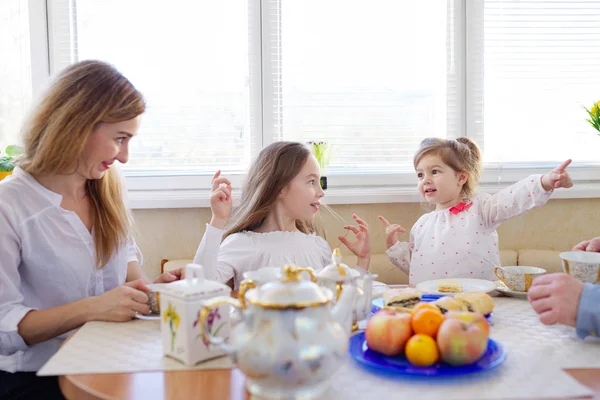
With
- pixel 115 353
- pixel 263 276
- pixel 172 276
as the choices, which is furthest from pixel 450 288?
pixel 115 353

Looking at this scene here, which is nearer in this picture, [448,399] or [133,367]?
[448,399]

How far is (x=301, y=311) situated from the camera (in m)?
0.81

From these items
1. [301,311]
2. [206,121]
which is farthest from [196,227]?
[301,311]

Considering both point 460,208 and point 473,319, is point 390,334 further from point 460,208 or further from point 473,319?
point 460,208

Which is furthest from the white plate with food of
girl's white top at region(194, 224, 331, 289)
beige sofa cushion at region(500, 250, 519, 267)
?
beige sofa cushion at region(500, 250, 519, 267)

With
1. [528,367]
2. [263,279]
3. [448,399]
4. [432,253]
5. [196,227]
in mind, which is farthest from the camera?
[196,227]

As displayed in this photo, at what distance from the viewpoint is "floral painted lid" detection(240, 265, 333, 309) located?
2.65ft

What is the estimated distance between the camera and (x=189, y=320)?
1.08 m

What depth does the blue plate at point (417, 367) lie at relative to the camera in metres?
0.99

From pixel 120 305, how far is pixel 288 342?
71 centimetres

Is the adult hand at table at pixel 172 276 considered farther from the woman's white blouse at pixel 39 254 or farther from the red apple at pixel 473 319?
the red apple at pixel 473 319

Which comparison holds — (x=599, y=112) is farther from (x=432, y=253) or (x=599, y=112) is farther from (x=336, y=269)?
(x=336, y=269)

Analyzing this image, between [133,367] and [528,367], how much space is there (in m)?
0.68

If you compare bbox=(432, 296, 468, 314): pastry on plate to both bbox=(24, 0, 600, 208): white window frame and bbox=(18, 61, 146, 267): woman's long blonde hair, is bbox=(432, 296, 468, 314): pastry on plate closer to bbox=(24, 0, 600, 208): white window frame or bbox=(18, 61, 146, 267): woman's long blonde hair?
bbox=(18, 61, 146, 267): woman's long blonde hair
